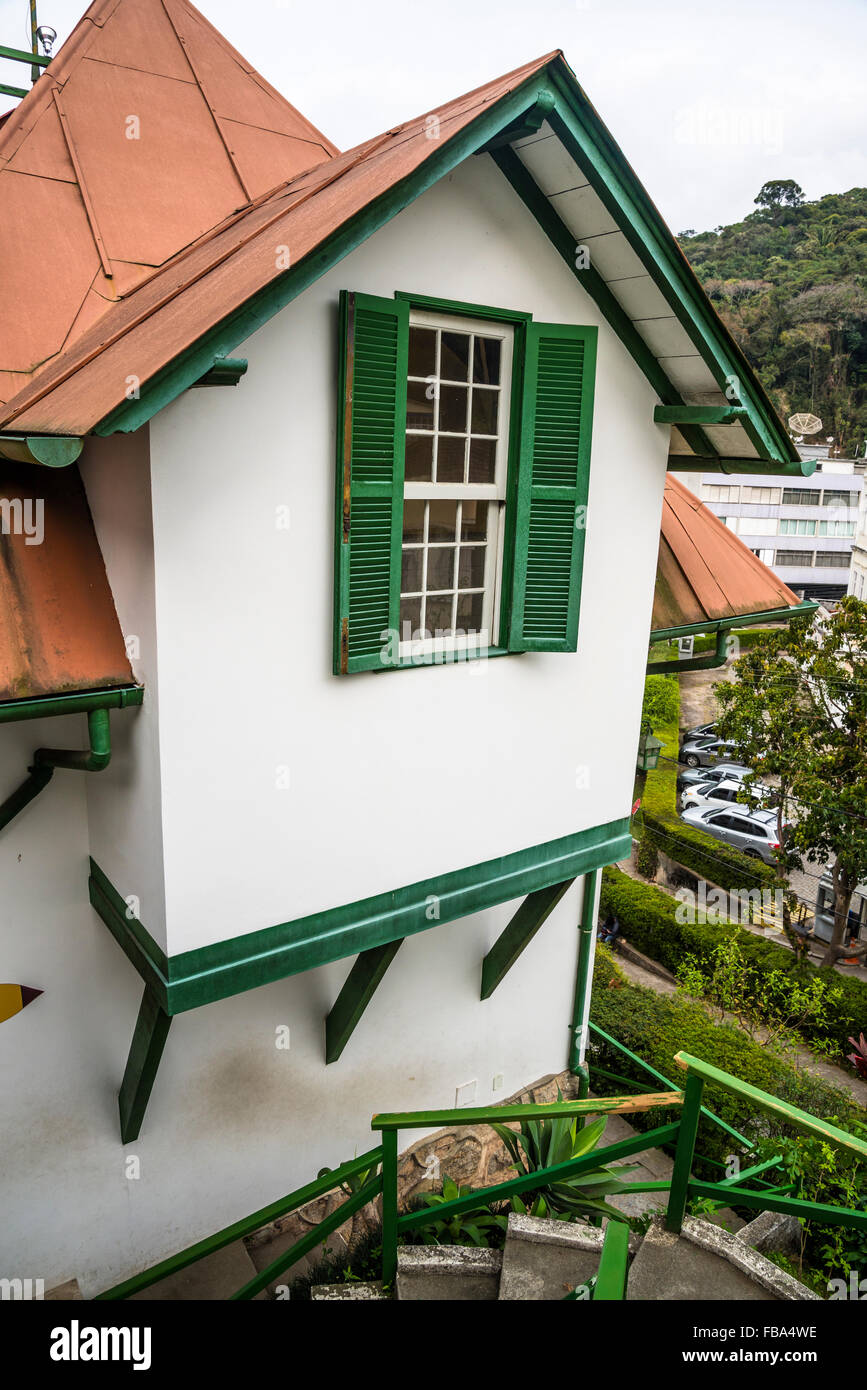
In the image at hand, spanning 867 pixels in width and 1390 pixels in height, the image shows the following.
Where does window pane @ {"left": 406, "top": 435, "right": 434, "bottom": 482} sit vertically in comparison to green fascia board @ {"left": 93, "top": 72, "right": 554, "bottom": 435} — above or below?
below

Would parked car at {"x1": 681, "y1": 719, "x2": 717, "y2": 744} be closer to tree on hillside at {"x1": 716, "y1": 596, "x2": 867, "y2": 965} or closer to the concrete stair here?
tree on hillside at {"x1": 716, "y1": 596, "x2": 867, "y2": 965}

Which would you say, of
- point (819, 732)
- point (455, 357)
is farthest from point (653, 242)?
point (819, 732)

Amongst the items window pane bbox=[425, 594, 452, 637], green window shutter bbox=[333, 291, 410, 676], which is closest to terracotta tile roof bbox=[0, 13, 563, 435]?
green window shutter bbox=[333, 291, 410, 676]

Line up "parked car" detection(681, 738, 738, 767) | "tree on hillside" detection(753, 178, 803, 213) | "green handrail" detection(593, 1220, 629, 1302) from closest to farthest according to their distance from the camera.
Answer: "green handrail" detection(593, 1220, 629, 1302)
"parked car" detection(681, 738, 738, 767)
"tree on hillside" detection(753, 178, 803, 213)

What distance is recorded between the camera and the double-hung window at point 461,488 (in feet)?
14.9

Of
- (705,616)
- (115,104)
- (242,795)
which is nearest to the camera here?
(242,795)

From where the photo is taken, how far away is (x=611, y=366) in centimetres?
543

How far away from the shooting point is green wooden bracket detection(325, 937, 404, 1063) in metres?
5.69

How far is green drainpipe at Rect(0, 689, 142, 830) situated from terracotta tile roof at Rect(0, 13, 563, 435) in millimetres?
1215

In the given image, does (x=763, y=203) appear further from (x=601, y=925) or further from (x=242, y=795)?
(x=242, y=795)

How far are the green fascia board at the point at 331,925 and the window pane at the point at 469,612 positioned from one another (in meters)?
1.47

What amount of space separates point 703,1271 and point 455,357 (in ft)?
15.9
